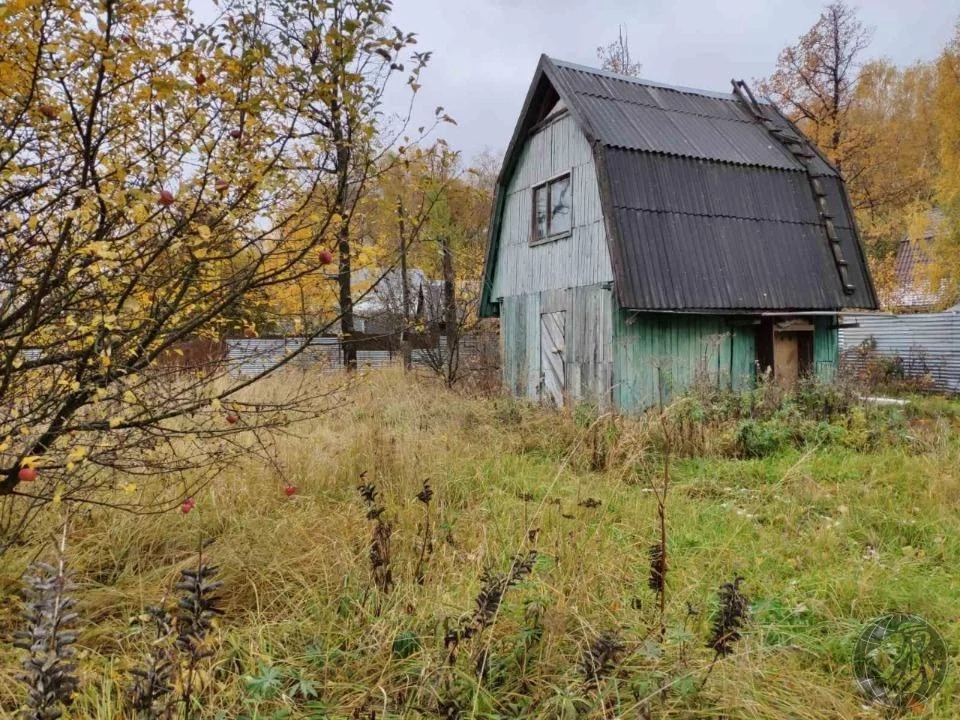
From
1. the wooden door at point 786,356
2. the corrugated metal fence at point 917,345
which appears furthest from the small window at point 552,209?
the corrugated metal fence at point 917,345

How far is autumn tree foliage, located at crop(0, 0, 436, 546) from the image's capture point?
226 centimetres

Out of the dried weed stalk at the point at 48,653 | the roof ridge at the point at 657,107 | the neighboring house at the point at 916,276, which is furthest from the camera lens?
the neighboring house at the point at 916,276

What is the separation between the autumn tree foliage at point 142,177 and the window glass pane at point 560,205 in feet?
27.8

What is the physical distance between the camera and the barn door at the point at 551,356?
441 inches

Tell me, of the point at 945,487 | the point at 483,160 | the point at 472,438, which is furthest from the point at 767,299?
the point at 483,160

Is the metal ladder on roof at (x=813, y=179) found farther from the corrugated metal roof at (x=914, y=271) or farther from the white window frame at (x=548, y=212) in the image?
the corrugated metal roof at (x=914, y=271)

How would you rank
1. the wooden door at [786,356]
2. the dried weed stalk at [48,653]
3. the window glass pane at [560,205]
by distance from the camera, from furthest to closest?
the window glass pane at [560,205] < the wooden door at [786,356] < the dried weed stalk at [48,653]

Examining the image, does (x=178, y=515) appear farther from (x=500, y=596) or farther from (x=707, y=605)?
(x=707, y=605)

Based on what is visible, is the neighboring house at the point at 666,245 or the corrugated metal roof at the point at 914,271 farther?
the corrugated metal roof at the point at 914,271

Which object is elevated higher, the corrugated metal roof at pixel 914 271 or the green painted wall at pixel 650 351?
the corrugated metal roof at pixel 914 271

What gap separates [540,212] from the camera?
1186 cm

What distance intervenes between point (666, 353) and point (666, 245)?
1709 millimetres

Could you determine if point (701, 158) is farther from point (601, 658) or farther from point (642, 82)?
point (601, 658)
